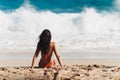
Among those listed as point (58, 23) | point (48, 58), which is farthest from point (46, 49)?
point (58, 23)

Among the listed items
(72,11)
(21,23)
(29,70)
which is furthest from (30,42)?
(72,11)

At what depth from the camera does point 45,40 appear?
6.87 meters

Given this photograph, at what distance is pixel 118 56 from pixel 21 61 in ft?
9.02

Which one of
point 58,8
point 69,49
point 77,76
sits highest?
point 58,8

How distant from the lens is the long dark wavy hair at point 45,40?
6.84 meters

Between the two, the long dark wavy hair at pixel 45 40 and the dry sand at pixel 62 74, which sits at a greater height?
the long dark wavy hair at pixel 45 40

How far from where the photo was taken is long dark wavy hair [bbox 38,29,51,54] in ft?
22.4

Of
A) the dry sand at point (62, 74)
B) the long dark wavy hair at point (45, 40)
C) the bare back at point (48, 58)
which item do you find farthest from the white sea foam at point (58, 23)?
the dry sand at point (62, 74)

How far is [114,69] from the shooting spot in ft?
21.6

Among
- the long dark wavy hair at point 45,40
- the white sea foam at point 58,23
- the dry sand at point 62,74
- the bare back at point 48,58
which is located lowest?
the dry sand at point 62,74

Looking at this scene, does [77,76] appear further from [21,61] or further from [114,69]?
[21,61]

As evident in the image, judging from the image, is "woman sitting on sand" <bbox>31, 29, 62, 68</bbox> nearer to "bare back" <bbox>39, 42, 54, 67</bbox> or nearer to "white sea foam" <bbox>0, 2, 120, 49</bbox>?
"bare back" <bbox>39, 42, 54, 67</bbox>

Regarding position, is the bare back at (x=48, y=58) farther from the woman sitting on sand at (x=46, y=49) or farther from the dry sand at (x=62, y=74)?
the dry sand at (x=62, y=74)

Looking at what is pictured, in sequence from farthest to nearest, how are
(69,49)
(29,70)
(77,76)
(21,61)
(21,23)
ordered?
(21,23) → (69,49) → (21,61) → (29,70) → (77,76)
